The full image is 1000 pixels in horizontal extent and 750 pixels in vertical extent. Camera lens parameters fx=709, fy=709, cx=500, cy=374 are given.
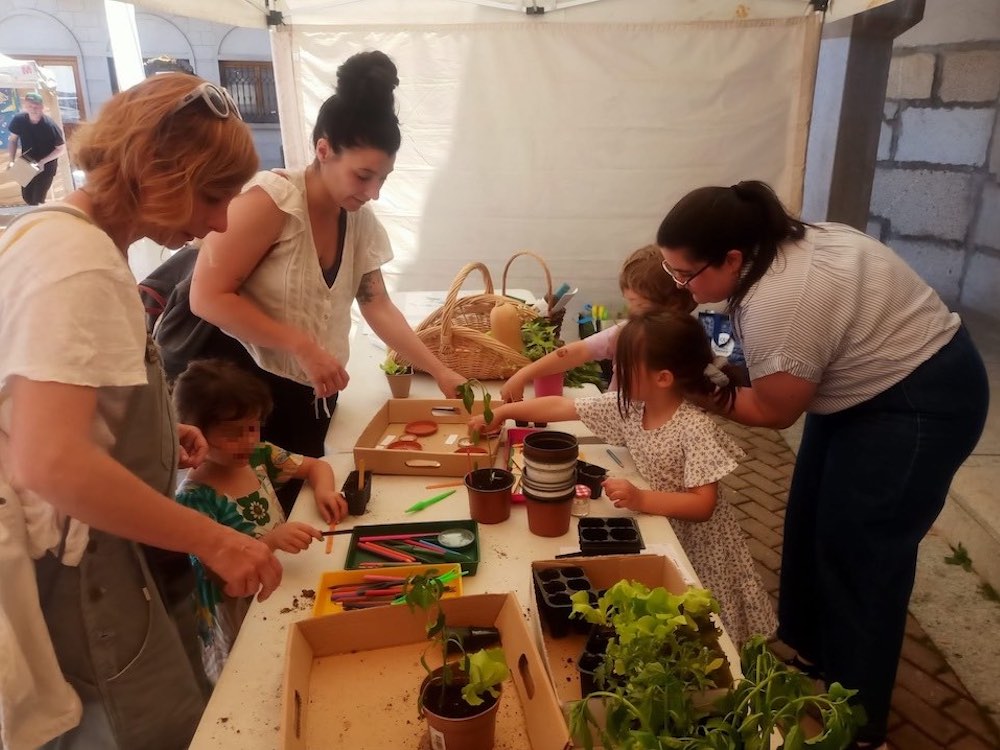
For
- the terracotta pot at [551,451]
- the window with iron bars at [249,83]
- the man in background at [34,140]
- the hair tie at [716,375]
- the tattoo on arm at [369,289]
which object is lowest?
the terracotta pot at [551,451]

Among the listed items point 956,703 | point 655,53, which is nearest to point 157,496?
point 956,703

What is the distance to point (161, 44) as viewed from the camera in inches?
320

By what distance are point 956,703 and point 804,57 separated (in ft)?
10.7

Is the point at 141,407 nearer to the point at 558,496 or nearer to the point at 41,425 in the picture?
the point at 41,425

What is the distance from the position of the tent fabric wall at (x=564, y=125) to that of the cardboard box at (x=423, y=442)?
8.17ft

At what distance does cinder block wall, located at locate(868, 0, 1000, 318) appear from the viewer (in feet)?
16.0

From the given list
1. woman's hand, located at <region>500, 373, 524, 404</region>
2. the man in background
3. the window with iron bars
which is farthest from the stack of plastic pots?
the window with iron bars

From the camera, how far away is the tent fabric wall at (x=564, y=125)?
3.97m

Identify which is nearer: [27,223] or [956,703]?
[27,223]

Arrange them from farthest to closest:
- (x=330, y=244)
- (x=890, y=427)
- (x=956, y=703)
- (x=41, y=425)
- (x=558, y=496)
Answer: (x=956, y=703) < (x=330, y=244) < (x=890, y=427) < (x=558, y=496) < (x=41, y=425)

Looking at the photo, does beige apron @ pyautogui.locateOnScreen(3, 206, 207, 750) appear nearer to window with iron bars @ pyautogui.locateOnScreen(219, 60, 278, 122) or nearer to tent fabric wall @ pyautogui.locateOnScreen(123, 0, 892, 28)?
tent fabric wall @ pyautogui.locateOnScreen(123, 0, 892, 28)

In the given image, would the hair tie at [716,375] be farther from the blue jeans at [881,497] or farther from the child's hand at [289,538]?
the child's hand at [289,538]

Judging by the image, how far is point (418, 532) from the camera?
150 cm

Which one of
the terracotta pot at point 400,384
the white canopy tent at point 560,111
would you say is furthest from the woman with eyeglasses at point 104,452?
the white canopy tent at point 560,111
